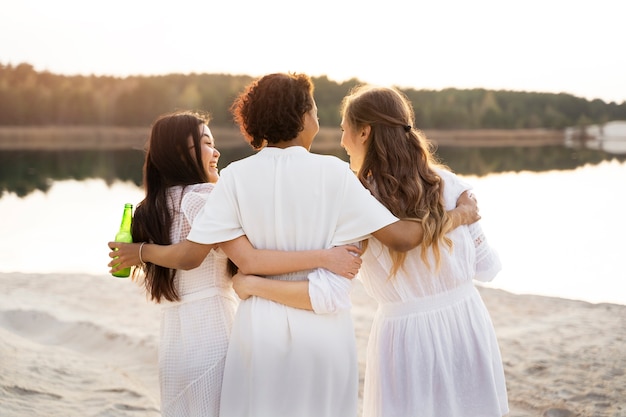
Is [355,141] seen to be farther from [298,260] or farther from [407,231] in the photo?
[298,260]

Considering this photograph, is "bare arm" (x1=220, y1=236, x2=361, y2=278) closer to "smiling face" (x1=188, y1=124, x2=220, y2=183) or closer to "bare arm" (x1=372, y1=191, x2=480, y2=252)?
"bare arm" (x1=372, y1=191, x2=480, y2=252)

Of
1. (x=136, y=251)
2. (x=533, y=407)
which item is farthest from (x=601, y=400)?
(x=136, y=251)

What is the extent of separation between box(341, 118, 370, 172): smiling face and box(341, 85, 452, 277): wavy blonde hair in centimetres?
2

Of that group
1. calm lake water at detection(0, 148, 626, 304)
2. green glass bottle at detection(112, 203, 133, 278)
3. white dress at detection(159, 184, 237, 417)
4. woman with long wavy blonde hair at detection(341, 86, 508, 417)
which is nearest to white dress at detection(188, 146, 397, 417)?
white dress at detection(159, 184, 237, 417)

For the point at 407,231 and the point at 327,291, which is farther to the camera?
the point at 407,231

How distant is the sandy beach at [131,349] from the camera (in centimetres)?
453

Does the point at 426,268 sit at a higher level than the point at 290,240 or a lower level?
lower

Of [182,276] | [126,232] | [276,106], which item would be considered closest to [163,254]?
[182,276]

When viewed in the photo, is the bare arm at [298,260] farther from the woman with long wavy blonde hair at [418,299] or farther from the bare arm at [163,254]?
the woman with long wavy blonde hair at [418,299]

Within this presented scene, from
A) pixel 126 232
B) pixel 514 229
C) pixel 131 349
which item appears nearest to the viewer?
pixel 126 232

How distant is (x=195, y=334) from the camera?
272 cm

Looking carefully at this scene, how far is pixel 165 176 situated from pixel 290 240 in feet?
2.11

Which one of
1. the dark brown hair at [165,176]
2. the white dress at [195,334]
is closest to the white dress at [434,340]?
the white dress at [195,334]

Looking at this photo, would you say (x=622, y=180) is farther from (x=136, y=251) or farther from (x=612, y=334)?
(x=136, y=251)
